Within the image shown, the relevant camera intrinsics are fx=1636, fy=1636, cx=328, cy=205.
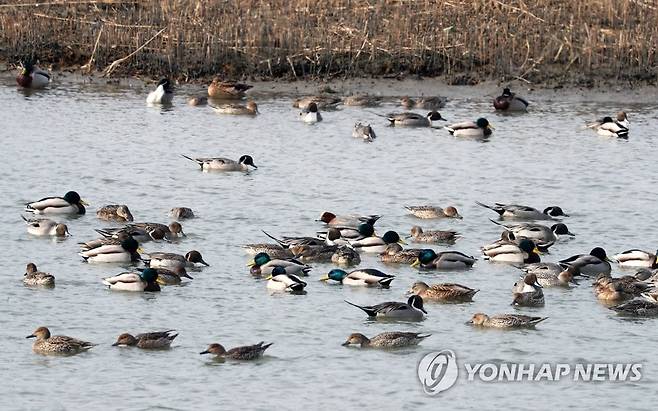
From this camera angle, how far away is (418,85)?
87.1 ft

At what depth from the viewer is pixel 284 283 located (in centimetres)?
1616

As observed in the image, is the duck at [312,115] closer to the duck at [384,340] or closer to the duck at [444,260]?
the duck at [444,260]

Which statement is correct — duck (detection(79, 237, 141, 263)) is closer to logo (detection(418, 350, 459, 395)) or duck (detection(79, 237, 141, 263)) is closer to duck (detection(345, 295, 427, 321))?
duck (detection(345, 295, 427, 321))

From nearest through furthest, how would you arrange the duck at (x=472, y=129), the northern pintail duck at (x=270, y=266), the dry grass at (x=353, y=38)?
the northern pintail duck at (x=270, y=266)
the duck at (x=472, y=129)
the dry grass at (x=353, y=38)

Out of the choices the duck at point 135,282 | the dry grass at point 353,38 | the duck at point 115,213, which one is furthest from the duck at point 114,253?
the dry grass at point 353,38

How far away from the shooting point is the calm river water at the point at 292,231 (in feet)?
44.0

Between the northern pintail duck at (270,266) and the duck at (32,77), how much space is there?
1065 centimetres

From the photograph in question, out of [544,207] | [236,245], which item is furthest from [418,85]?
[236,245]

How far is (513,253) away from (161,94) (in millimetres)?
9717

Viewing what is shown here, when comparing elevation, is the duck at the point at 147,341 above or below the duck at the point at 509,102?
below

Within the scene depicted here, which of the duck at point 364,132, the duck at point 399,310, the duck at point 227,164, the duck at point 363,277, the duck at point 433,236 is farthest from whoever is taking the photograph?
the duck at point 364,132

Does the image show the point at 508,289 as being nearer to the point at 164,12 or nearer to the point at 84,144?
the point at 84,144

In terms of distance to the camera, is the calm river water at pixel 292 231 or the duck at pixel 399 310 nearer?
the calm river water at pixel 292 231

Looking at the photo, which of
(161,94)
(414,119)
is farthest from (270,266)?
(161,94)
